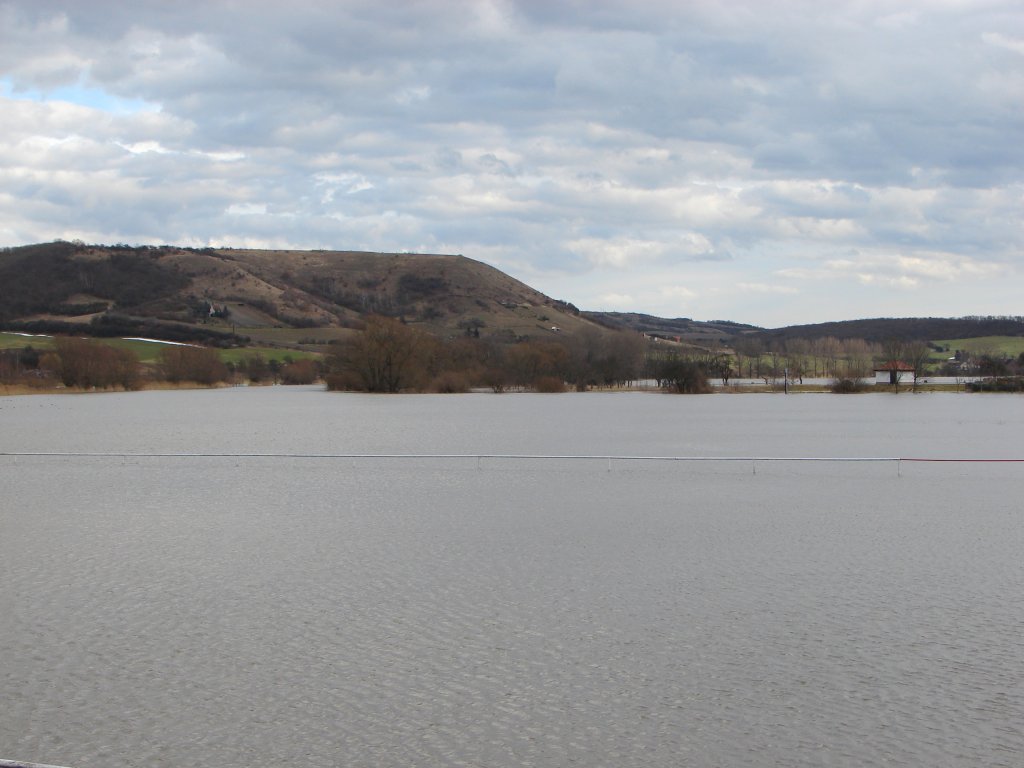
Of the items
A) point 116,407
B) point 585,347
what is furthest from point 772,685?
point 585,347

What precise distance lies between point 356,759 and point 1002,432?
32.4 metres

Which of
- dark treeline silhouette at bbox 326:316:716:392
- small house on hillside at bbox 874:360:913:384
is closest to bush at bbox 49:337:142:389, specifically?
dark treeline silhouette at bbox 326:316:716:392

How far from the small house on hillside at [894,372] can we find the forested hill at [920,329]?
160 ft

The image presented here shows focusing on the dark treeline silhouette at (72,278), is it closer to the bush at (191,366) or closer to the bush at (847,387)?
the bush at (191,366)

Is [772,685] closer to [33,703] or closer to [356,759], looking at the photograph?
[356,759]

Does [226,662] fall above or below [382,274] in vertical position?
below

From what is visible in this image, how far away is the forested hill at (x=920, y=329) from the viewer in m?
137

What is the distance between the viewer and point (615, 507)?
16078mm

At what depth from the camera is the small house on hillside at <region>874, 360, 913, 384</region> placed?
7891 centimetres

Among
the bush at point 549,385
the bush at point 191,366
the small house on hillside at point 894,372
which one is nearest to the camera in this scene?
the bush at point 549,385

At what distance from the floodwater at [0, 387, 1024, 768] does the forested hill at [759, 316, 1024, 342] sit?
128m

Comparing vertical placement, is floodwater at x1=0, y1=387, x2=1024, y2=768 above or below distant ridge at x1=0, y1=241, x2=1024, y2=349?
below

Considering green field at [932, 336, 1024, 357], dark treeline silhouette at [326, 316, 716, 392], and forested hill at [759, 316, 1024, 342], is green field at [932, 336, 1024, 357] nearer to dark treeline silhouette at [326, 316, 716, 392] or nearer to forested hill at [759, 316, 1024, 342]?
forested hill at [759, 316, 1024, 342]

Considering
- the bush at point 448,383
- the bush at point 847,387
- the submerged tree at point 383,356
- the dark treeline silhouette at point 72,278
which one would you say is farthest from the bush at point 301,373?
the dark treeline silhouette at point 72,278
